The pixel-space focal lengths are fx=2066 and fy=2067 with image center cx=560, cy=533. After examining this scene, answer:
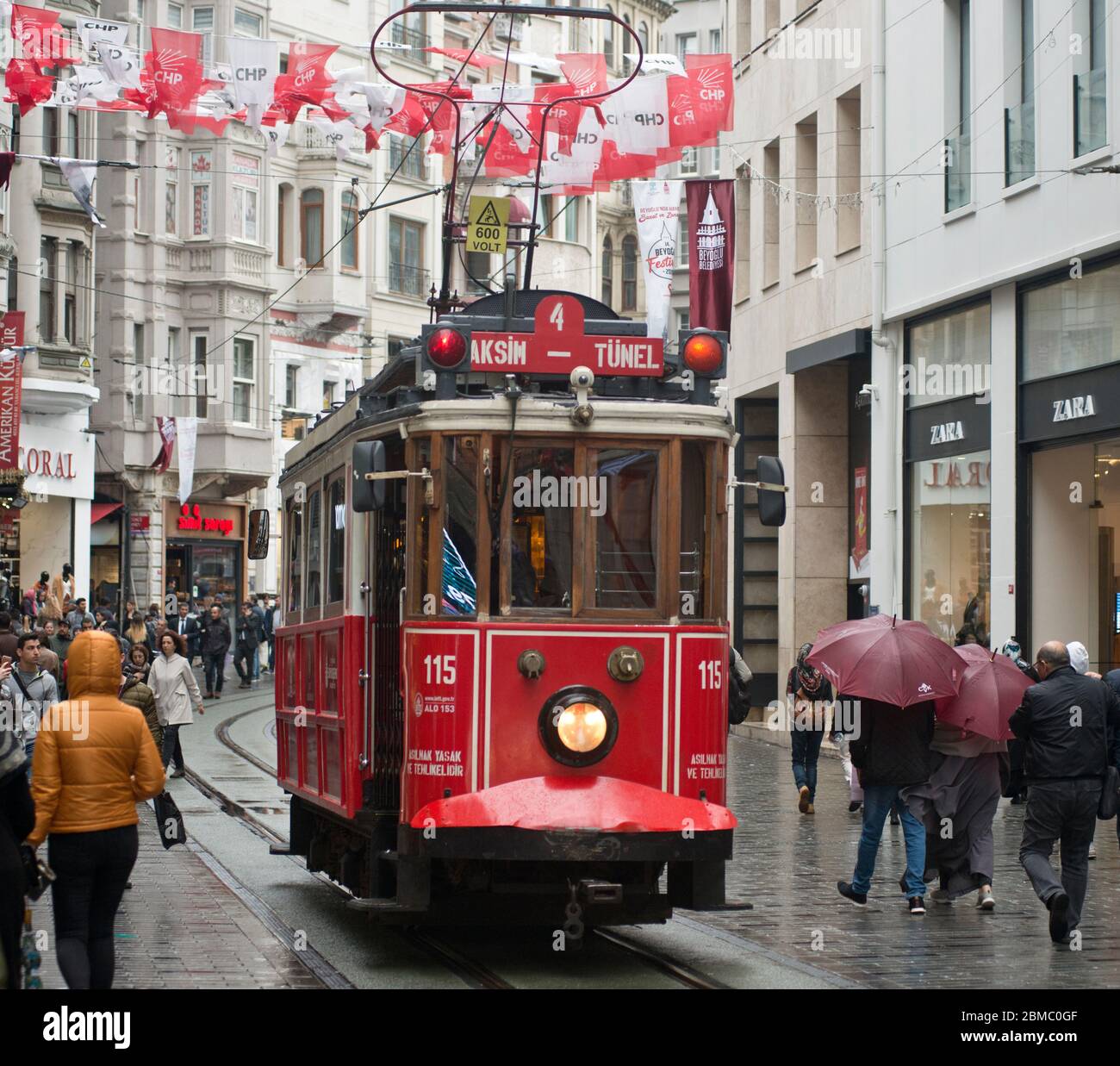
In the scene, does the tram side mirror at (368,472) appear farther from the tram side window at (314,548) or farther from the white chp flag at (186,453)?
the white chp flag at (186,453)

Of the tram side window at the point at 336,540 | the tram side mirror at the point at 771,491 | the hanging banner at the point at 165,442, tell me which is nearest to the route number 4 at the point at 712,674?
the tram side mirror at the point at 771,491

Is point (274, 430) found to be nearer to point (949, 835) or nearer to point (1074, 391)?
point (1074, 391)

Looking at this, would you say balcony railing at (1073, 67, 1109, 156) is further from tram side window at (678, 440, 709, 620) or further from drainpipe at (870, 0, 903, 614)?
tram side window at (678, 440, 709, 620)

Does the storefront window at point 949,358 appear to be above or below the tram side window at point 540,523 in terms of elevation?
above

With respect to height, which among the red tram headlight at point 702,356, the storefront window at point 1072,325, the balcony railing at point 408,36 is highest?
the balcony railing at point 408,36

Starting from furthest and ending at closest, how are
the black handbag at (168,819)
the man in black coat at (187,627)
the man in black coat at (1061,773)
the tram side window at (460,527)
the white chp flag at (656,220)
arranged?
1. the man in black coat at (187,627)
2. the white chp flag at (656,220)
3. the black handbag at (168,819)
4. the man in black coat at (1061,773)
5. the tram side window at (460,527)

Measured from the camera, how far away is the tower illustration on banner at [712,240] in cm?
2570

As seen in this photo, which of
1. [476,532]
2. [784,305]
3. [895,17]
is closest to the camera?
[476,532]

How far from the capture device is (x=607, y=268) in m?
65.9

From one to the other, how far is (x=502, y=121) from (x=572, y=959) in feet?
43.7

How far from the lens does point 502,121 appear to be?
22.9 metres

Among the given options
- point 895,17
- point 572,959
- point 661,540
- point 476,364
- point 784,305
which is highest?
point 895,17

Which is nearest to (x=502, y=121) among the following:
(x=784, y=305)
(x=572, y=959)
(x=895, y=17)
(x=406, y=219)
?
(x=895, y=17)

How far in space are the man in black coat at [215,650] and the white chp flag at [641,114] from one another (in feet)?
61.7
